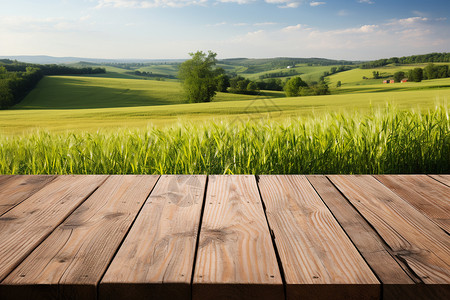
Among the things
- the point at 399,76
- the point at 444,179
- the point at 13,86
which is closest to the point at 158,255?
the point at 444,179

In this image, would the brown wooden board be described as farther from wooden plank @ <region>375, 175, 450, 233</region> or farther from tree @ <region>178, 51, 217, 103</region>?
tree @ <region>178, 51, 217, 103</region>

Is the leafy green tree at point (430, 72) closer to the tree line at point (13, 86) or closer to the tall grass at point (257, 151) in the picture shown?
the tall grass at point (257, 151)

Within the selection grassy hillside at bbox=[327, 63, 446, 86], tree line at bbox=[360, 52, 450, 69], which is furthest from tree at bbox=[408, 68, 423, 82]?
tree line at bbox=[360, 52, 450, 69]

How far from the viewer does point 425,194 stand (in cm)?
145

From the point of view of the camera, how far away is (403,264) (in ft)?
2.68

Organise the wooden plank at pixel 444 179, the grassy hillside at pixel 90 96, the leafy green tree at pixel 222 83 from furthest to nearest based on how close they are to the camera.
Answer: the leafy green tree at pixel 222 83 < the grassy hillside at pixel 90 96 < the wooden plank at pixel 444 179

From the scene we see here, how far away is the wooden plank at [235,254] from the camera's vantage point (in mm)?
734

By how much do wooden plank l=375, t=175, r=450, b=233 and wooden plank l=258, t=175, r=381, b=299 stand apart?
387 mm

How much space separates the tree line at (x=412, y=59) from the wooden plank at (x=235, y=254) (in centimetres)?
3750

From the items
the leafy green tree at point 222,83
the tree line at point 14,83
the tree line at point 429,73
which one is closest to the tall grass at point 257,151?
the tree line at point 14,83

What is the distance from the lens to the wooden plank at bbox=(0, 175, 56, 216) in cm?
134

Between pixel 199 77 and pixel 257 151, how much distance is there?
3763cm

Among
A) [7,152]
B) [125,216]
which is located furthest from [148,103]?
[125,216]
